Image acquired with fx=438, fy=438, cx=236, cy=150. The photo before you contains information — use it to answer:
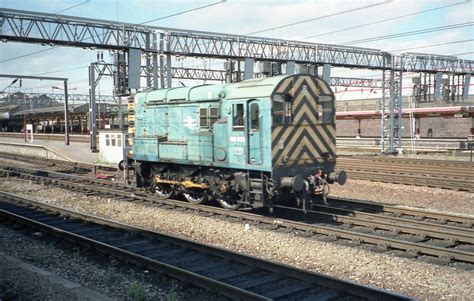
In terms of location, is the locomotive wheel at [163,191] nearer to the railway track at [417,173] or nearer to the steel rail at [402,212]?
the steel rail at [402,212]

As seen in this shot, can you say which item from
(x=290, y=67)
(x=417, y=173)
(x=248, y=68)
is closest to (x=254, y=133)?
(x=417, y=173)

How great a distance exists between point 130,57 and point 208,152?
13802 mm

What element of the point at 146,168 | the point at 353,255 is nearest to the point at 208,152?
the point at 146,168

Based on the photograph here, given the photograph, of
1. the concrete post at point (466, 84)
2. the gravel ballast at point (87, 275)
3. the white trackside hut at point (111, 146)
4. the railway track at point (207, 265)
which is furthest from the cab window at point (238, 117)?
the concrete post at point (466, 84)

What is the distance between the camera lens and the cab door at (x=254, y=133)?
35.9 feet

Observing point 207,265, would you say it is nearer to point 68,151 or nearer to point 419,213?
point 419,213

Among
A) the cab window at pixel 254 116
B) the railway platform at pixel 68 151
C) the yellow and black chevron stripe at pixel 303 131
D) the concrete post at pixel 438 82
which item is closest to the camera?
the yellow and black chevron stripe at pixel 303 131

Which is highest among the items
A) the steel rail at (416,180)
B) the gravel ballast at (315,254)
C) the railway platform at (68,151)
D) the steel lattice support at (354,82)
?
the steel lattice support at (354,82)

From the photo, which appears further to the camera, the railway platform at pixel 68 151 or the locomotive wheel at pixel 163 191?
the railway platform at pixel 68 151

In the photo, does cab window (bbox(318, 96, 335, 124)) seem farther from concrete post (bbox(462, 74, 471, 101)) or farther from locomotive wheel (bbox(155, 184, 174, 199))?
concrete post (bbox(462, 74, 471, 101))

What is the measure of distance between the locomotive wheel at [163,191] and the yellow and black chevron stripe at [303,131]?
4.84 metres

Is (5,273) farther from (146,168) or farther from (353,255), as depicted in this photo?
(146,168)

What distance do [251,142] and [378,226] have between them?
143 inches

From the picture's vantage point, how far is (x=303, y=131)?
448 inches
